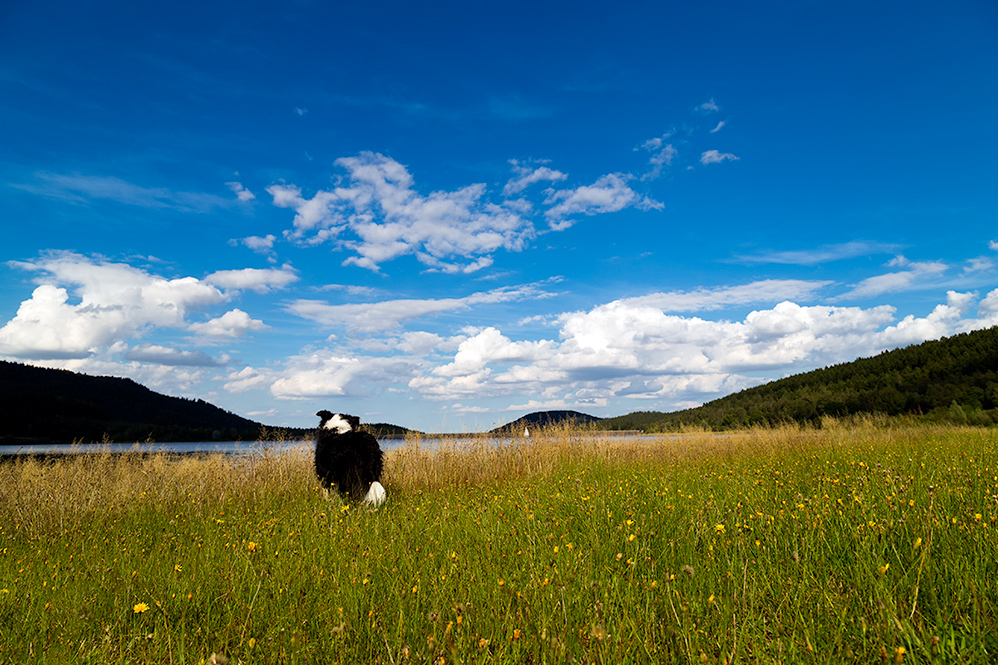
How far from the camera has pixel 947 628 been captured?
7.93ft

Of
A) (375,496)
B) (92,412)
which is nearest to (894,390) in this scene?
(375,496)

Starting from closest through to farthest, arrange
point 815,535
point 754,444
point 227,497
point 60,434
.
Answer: point 815,535
point 227,497
point 754,444
point 60,434

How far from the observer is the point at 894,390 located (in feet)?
124

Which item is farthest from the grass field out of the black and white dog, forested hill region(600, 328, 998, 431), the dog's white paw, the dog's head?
forested hill region(600, 328, 998, 431)

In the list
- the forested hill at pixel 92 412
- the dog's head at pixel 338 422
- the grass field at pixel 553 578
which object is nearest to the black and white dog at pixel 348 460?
the dog's head at pixel 338 422

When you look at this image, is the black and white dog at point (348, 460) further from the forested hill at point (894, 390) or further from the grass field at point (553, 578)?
the forested hill at point (894, 390)

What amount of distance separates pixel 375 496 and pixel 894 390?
45.0m

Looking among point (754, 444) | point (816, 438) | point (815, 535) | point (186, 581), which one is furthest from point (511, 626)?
point (816, 438)

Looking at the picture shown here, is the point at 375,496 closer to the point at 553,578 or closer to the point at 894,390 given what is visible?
the point at 553,578

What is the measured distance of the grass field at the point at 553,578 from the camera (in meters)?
2.48

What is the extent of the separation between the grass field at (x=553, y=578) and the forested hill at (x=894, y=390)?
22171mm

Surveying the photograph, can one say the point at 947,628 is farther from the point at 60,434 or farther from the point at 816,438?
the point at 60,434

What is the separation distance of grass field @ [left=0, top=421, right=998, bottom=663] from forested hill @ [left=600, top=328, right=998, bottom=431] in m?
22.2

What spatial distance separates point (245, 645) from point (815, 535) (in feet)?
13.5
